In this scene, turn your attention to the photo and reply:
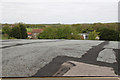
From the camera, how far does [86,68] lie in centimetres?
235

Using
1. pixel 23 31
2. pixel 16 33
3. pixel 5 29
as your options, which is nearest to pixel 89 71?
pixel 5 29

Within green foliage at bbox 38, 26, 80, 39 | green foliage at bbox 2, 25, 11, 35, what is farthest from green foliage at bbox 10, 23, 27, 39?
green foliage at bbox 38, 26, 80, 39

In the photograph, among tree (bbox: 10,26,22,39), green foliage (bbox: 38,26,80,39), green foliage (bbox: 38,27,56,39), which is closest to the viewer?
tree (bbox: 10,26,22,39)

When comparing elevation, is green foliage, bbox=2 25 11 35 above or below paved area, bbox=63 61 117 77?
above

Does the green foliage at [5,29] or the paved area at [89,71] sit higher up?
the green foliage at [5,29]

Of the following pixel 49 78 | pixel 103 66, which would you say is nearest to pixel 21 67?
pixel 49 78

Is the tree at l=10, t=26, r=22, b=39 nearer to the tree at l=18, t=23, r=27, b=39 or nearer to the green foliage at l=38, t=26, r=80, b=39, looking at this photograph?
the tree at l=18, t=23, r=27, b=39

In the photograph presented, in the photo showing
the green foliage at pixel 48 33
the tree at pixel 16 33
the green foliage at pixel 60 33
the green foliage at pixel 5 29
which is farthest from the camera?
the green foliage at pixel 60 33

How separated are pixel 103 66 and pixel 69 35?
72.1 feet

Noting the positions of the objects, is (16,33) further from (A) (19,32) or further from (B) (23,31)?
(B) (23,31)

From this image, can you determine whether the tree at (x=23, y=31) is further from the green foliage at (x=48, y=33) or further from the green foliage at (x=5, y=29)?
the green foliage at (x=48, y=33)

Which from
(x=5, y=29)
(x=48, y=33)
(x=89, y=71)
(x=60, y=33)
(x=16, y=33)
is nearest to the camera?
(x=89, y=71)

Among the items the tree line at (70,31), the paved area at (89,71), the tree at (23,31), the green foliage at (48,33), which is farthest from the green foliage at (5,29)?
the paved area at (89,71)

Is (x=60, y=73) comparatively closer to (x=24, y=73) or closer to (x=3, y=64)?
(x=24, y=73)
